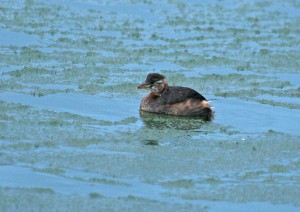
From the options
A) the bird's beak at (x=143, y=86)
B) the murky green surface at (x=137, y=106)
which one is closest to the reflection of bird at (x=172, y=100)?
the bird's beak at (x=143, y=86)

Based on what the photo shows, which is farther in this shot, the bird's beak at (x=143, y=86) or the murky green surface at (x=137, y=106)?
the bird's beak at (x=143, y=86)

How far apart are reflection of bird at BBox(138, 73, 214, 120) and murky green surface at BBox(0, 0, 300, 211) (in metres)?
0.21

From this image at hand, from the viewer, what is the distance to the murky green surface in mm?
9258

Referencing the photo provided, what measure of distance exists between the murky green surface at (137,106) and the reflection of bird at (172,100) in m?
0.21

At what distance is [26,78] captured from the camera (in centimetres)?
1374

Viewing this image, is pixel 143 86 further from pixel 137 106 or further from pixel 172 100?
pixel 172 100

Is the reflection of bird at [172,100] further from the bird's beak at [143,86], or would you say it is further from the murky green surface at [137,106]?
the murky green surface at [137,106]

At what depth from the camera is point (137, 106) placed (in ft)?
42.9

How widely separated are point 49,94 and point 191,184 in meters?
4.11

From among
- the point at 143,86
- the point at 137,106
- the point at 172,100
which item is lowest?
the point at 137,106

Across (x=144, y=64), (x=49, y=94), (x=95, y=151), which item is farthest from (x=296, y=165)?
(x=144, y=64)

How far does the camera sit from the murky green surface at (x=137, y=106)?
9258 mm

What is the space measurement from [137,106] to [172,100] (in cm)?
53

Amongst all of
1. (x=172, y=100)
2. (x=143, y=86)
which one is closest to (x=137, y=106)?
(x=143, y=86)
